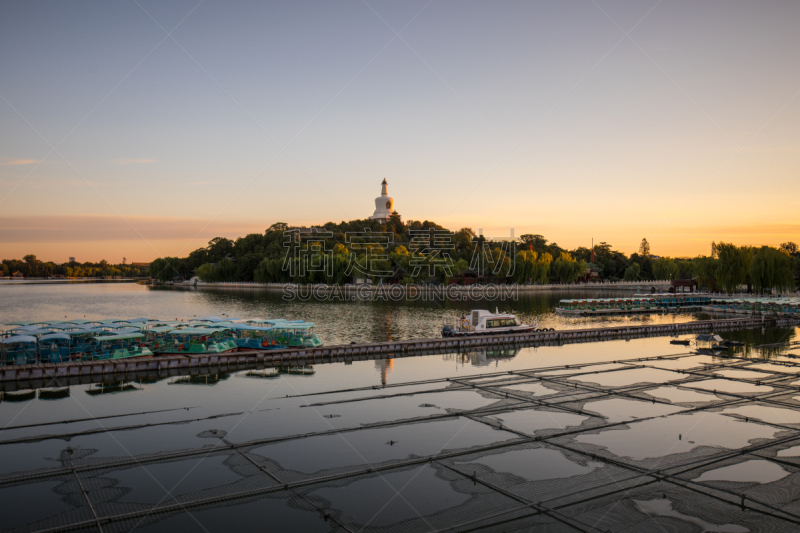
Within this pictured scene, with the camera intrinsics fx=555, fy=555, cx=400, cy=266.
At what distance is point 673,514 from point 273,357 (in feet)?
81.0

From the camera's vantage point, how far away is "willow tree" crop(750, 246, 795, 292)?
81375 millimetres

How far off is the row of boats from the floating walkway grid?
11672 mm

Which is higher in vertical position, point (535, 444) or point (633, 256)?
point (633, 256)

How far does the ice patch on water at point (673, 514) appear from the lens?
12211 mm

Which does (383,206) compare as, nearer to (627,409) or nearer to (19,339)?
(19,339)

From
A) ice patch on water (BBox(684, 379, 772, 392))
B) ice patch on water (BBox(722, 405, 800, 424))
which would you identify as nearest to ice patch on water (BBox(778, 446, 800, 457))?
ice patch on water (BBox(722, 405, 800, 424))

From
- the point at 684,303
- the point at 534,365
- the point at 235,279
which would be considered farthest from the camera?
the point at 235,279

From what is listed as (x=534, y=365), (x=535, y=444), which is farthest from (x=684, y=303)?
(x=535, y=444)

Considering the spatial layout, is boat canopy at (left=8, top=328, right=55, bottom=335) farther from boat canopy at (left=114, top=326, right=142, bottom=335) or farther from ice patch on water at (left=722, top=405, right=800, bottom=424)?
ice patch on water at (left=722, top=405, right=800, bottom=424)

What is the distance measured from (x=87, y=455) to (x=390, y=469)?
9197mm

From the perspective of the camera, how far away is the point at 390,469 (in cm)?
1573

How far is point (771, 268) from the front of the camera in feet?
267

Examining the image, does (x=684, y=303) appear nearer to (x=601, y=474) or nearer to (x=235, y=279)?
(x=601, y=474)

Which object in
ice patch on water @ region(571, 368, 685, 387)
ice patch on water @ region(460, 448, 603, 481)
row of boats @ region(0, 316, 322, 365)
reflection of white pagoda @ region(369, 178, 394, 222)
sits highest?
reflection of white pagoda @ region(369, 178, 394, 222)
